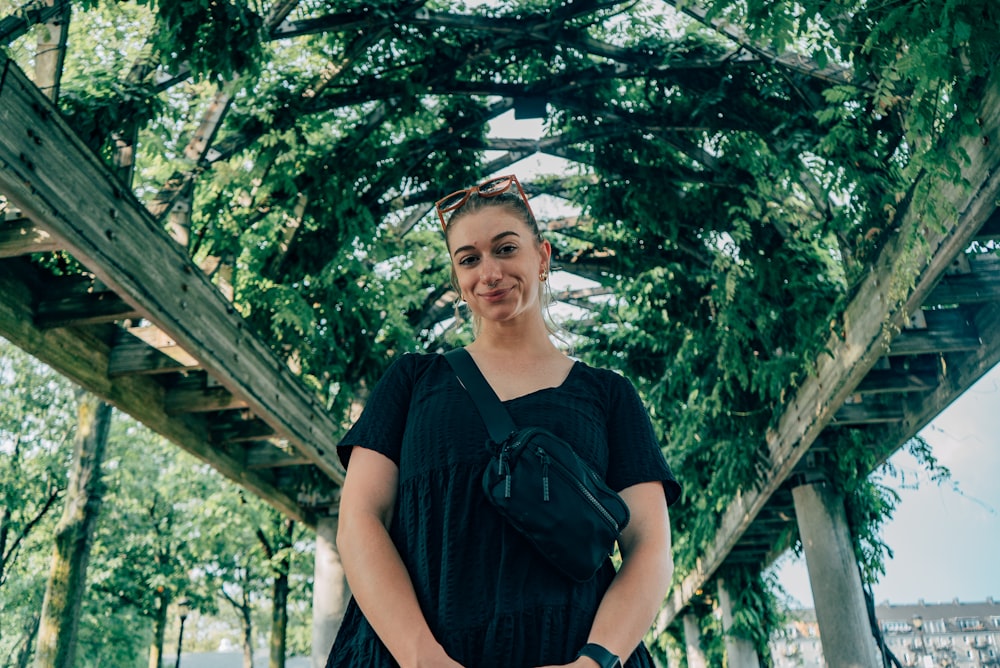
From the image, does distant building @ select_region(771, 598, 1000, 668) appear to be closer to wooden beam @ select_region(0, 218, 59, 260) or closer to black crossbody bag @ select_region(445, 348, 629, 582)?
wooden beam @ select_region(0, 218, 59, 260)

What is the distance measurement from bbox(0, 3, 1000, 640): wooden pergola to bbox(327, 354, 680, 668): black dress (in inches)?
108

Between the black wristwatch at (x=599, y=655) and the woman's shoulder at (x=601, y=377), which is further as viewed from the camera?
the woman's shoulder at (x=601, y=377)

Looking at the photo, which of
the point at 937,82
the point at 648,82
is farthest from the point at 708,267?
the point at 937,82

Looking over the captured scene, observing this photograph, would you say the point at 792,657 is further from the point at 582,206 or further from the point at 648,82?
the point at 648,82

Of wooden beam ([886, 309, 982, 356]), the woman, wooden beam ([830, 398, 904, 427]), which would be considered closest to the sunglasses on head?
the woman

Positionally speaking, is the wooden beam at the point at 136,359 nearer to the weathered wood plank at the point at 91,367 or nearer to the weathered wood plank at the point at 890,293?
the weathered wood plank at the point at 91,367

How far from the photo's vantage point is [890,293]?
5195mm

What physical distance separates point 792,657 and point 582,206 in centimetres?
1036

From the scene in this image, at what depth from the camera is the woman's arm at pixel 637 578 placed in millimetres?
1387

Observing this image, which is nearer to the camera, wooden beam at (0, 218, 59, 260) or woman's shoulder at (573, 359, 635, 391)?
woman's shoulder at (573, 359, 635, 391)

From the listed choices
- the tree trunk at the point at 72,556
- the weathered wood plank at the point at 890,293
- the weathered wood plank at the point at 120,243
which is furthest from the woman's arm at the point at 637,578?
the tree trunk at the point at 72,556

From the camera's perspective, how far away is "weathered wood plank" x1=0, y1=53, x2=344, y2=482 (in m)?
3.74

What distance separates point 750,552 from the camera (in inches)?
488

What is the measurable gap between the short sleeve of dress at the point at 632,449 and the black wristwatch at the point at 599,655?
1.07 ft
